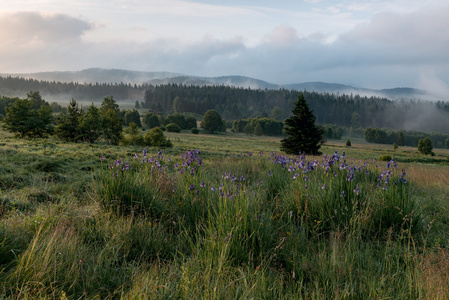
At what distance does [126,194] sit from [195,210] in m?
1.31

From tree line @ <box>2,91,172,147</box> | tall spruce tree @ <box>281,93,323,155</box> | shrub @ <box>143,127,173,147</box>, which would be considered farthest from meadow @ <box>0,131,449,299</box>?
shrub @ <box>143,127,173,147</box>

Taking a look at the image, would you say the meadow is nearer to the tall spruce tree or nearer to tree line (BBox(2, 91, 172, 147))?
tree line (BBox(2, 91, 172, 147))

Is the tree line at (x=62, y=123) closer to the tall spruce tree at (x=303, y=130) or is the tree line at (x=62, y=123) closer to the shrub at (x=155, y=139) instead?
the shrub at (x=155, y=139)

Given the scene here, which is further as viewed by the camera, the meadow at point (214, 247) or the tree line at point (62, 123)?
the tree line at point (62, 123)

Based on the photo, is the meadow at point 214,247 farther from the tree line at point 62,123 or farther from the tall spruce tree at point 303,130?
the tall spruce tree at point 303,130

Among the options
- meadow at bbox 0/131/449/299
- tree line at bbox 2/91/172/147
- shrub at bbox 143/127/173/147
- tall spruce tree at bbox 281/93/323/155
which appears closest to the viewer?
meadow at bbox 0/131/449/299

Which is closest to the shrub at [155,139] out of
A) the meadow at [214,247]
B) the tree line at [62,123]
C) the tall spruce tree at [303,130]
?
the tree line at [62,123]

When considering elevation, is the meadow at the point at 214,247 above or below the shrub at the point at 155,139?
above

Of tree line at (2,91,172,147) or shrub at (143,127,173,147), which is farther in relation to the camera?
shrub at (143,127,173,147)

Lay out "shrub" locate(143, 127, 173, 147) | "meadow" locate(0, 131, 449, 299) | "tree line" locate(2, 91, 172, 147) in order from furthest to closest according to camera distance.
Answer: "shrub" locate(143, 127, 173, 147)
"tree line" locate(2, 91, 172, 147)
"meadow" locate(0, 131, 449, 299)

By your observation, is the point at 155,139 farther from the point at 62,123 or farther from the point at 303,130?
the point at 303,130

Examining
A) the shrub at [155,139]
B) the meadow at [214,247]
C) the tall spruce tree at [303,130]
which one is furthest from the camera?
the shrub at [155,139]

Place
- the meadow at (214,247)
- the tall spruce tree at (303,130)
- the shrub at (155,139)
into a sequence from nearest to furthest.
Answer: the meadow at (214,247), the tall spruce tree at (303,130), the shrub at (155,139)

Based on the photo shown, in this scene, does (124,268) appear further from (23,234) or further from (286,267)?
(286,267)
